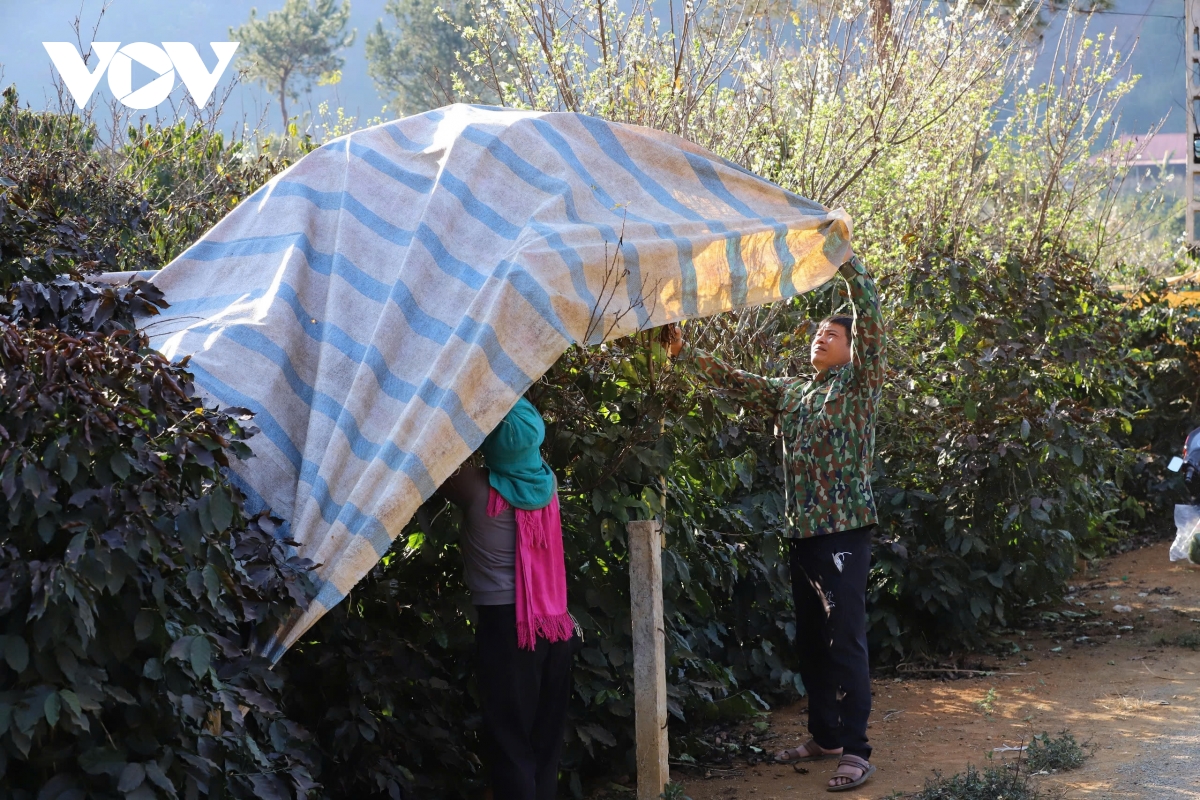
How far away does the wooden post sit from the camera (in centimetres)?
420

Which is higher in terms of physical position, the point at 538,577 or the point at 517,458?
the point at 517,458

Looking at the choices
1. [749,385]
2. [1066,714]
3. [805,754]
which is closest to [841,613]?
[805,754]

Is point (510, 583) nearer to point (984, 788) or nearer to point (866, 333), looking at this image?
point (866, 333)

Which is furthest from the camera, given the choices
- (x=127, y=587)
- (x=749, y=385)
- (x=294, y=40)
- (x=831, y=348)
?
(x=294, y=40)

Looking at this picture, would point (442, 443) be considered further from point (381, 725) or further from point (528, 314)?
point (381, 725)

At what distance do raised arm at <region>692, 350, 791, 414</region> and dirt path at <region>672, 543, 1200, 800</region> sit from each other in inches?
60.8

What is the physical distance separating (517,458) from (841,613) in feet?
5.45

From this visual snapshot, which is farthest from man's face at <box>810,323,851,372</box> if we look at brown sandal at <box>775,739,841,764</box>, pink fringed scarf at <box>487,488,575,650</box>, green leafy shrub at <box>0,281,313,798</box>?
green leafy shrub at <box>0,281,313,798</box>

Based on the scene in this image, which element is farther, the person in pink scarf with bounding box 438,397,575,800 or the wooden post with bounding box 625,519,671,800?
the wooden post with bounding box 625,519,671,800

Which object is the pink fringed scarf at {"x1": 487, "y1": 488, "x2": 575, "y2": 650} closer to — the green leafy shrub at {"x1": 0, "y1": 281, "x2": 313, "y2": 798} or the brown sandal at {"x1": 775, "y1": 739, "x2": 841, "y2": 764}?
the green leafy shrub at {"x1": 0, "y1": 281, "x2": 313, "y2": 798}

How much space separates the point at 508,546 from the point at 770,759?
2075mm

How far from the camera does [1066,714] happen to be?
5430 mm

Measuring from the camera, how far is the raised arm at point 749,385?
4.79 meters

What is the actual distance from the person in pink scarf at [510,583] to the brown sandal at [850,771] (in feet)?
4.74
